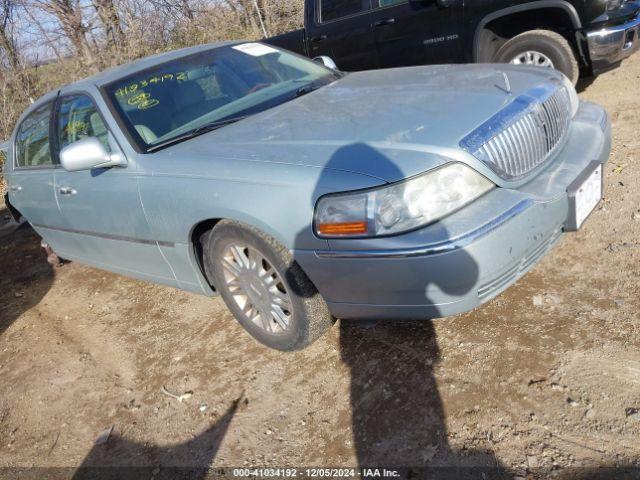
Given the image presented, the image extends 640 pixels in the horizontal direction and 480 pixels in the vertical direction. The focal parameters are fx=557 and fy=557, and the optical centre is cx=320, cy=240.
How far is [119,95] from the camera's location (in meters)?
3.46

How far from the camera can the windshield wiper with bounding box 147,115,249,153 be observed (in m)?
3.18

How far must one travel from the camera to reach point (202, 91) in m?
3.54

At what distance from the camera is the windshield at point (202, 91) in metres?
3.30

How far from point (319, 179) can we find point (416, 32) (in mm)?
3952

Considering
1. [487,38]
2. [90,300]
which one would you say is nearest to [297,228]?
[90,300]

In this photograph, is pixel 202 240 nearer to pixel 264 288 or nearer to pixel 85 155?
pixel 264 288

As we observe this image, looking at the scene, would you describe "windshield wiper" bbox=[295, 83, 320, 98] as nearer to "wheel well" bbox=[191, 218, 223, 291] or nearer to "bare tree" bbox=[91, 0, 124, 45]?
"wheel well" bbox=[191, 218, 223, 291]

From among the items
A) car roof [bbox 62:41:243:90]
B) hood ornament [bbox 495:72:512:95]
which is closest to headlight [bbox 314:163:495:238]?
hood ornament [bbox 495:72:512:95]

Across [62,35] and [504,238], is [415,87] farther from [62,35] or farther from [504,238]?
[62,35]

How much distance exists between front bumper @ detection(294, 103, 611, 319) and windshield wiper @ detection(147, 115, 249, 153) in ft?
3.69

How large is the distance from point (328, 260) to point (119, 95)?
1912mm

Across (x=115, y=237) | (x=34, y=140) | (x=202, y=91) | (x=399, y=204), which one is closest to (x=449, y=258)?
(x=399, y=204)

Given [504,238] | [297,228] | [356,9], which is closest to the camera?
[504,238]

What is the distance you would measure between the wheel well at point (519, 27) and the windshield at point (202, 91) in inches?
86.9
